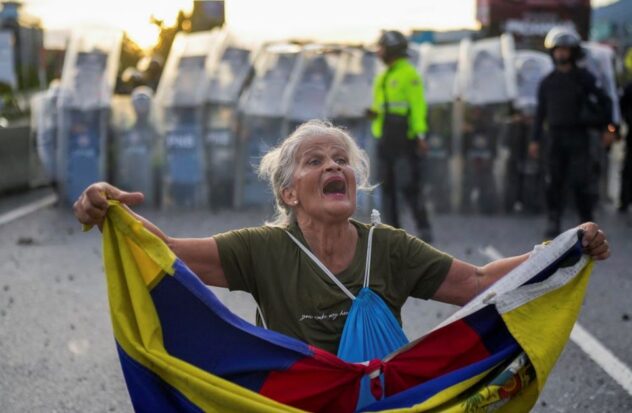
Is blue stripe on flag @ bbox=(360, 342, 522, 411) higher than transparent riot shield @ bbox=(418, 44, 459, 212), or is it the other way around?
blue stripe on flag @ bbox=(360, 342, 522, 411)

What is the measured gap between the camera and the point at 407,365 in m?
3.96

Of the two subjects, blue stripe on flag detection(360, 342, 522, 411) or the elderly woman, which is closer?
blue stripe on flag detection(360, 342, 522, 411)

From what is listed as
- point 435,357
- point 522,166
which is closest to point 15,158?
point 522,166

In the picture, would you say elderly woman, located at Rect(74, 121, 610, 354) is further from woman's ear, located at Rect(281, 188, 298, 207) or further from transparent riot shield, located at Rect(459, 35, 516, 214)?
transparent riot shield, located at Rect(459, 35, 516, 214)

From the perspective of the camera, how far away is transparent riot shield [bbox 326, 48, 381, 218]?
15734 mm

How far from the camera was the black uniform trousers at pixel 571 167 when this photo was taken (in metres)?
12.4

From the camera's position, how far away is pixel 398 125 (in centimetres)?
1241

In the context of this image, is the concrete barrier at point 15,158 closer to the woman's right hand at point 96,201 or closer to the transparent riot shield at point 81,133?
the transparent riot shield at point 81,133

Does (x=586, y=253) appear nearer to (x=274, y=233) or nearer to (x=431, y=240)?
(x=274, y=233)

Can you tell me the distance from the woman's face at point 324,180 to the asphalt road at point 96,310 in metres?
2.19

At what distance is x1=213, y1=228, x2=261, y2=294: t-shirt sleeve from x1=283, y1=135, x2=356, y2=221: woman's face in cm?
22

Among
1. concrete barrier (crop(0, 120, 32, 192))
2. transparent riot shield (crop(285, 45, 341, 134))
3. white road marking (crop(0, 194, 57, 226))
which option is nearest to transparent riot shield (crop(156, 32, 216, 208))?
transparent riot shield (crop(285, 45, 341, 134))

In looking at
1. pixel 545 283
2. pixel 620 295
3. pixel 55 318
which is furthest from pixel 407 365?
pixel 620 295

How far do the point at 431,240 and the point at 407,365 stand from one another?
8736 millimetres
